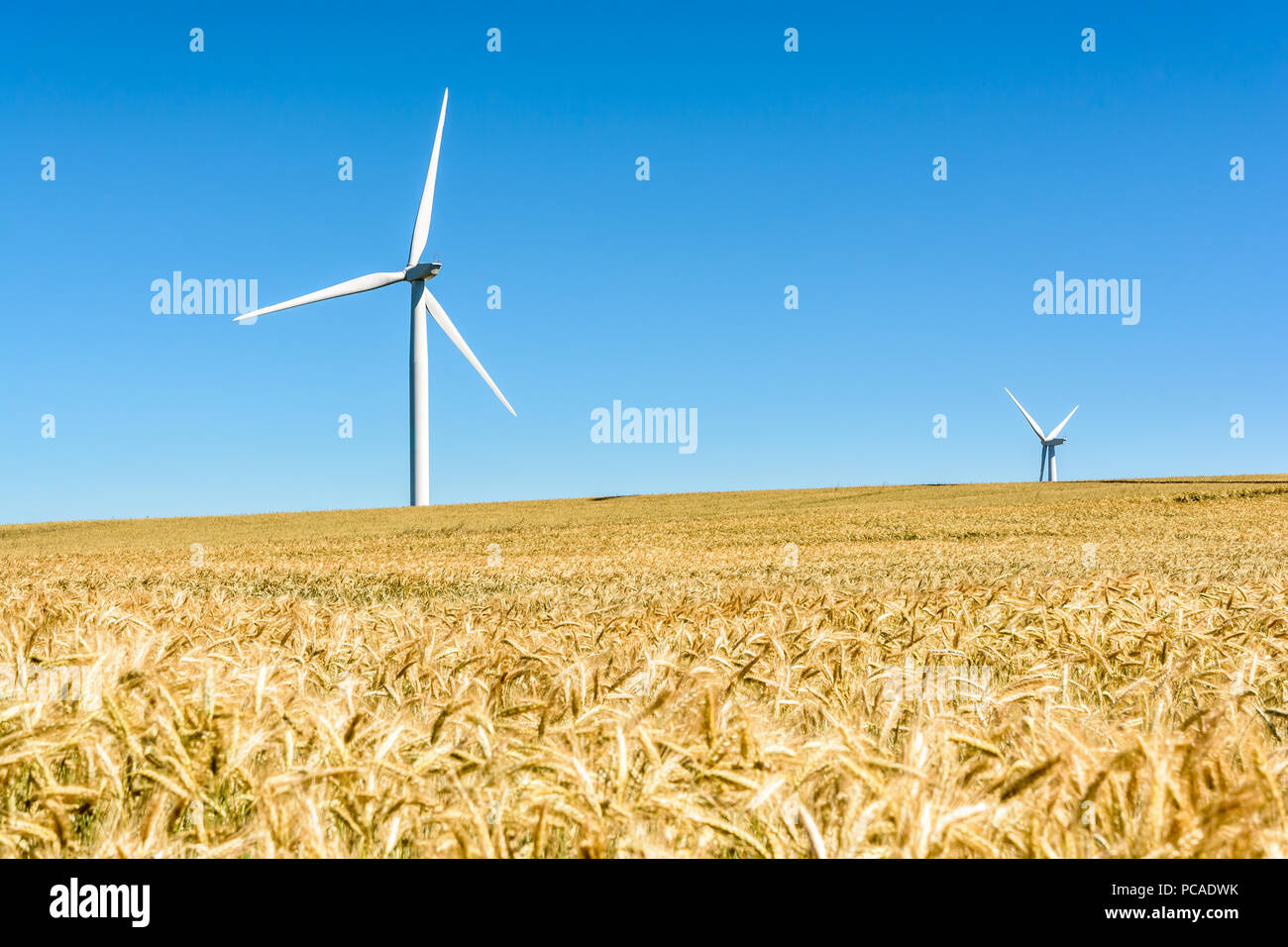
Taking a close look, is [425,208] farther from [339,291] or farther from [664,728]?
[664,728]

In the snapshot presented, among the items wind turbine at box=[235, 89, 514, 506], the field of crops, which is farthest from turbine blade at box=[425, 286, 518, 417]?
the field of crops

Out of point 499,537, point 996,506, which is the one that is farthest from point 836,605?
point 996,506

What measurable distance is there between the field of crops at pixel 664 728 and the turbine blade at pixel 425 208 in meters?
44.0

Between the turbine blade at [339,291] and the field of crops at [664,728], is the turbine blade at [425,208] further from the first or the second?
the field of crops at [664,728]

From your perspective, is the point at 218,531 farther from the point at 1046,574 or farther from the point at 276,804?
the point at 276,804

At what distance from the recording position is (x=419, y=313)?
52.4m

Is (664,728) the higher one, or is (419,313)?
(419,313)

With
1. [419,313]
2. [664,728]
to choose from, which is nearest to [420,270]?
[419,313]

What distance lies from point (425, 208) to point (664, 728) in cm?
5017

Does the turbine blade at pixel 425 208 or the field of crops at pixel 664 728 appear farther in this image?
the turbine blade at pixel 425 208

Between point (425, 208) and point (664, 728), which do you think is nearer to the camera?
point (664, 728)

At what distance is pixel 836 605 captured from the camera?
273 inches

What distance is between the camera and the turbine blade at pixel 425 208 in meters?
47.7

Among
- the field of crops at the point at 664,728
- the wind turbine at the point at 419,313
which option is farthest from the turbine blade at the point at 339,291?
the field of crops at the point at 664,728
